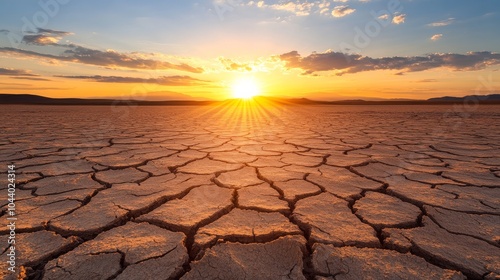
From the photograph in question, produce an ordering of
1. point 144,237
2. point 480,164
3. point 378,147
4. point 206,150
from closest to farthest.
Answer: point 144,237 < point 480,164 < point 206,150 < point 378,147

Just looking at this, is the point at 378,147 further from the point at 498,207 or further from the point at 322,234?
the point at 322,234

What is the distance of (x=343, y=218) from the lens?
1.22 metres

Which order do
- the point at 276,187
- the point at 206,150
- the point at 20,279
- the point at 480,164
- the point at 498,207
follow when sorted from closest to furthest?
1. the point at 20,279
2. the point at 498,207
3. the point at 276,187
4. the point at 480,164
5. the point at 206,150

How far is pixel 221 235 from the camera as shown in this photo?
Answer: 3.49 feet

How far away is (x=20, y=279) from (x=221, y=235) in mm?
619

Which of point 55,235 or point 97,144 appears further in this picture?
point 97,144

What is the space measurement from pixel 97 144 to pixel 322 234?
9.30ft

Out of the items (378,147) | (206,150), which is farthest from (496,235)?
(206,150)

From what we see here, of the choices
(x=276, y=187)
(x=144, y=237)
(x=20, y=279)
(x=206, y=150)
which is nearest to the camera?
(x=20, y=279)

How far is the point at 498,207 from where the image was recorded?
4.41ft

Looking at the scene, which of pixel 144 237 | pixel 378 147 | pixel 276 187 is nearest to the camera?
pixel 144 237

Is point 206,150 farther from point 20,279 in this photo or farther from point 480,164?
point 480,164

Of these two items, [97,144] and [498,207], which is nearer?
[498,207]

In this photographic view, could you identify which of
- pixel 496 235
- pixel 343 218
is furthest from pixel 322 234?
pixel 496 235
